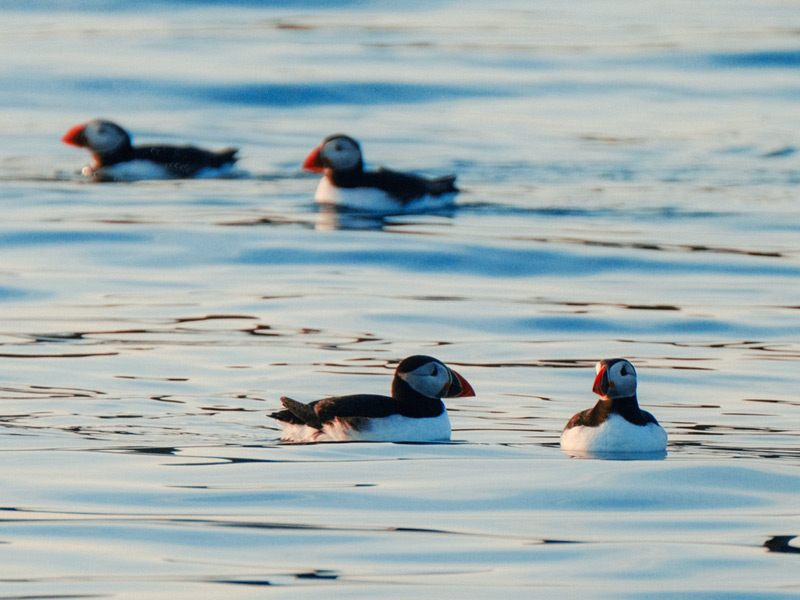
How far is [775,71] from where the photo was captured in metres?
26.8

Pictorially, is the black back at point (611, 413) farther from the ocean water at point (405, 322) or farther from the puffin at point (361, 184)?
the puffin at point (361, 184)

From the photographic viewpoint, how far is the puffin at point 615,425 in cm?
789

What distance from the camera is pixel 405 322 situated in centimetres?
1135

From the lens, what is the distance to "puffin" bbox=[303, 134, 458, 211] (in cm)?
1694

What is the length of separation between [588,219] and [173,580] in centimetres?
1098

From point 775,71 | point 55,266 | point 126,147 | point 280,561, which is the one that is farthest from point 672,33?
point 280,561

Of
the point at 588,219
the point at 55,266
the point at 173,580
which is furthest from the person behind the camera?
the point at 588,219

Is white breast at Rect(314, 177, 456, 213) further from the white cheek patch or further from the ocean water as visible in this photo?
the white cheek patch

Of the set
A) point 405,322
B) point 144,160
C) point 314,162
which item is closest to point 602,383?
point 405,322

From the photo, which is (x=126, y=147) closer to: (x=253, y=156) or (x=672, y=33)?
(x=253, y=156)

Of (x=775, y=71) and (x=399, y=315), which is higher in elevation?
(x=775, y=71)

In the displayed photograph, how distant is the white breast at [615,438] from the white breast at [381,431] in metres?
0.65

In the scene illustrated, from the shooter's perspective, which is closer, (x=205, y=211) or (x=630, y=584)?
(x=630, y=584)

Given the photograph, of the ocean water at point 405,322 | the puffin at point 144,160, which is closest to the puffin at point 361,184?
the ocean water at point 405,322
